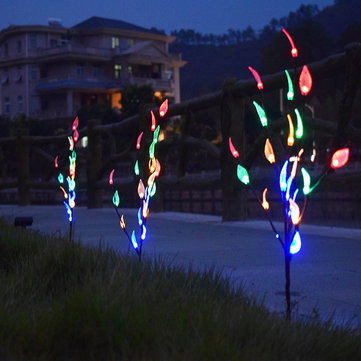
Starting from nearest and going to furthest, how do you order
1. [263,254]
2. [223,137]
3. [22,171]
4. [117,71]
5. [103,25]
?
[263,254] < [223,137] < [22,171] < [117,71] < [103,25]

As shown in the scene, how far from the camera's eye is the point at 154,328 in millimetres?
3344

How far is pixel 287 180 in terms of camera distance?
419 centimetres

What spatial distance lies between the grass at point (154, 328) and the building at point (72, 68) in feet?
199

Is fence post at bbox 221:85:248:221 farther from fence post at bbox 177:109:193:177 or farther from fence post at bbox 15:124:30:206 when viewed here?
fence post at bbox 15:124:30:206

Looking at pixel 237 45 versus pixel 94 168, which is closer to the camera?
pixel 94 168

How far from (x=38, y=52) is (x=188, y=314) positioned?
2684 inches

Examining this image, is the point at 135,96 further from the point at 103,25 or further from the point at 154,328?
the point at 154,328

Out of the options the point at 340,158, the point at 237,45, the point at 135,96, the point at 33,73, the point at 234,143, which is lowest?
the point at 340,158

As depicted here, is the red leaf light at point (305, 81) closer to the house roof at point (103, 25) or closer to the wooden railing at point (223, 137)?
the wooden railing at point (223, 137)

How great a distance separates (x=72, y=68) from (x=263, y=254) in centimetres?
6232

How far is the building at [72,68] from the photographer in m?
67.0

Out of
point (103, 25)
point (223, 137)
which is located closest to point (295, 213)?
point (223, 137)

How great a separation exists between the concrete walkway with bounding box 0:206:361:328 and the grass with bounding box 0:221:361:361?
0.47m

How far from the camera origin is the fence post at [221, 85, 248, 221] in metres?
10.5
